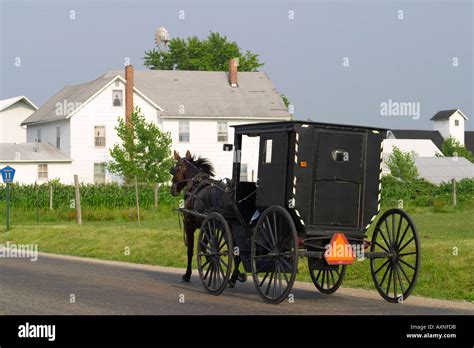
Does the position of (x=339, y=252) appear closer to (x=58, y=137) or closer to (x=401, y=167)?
(x=58, y=137)

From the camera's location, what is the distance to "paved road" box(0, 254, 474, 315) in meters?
13.5

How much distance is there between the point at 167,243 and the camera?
26.6 metres

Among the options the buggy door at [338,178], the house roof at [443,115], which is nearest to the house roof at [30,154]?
the buggy door at [338,178]

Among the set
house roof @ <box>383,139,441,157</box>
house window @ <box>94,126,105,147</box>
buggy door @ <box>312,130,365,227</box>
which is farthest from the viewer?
house roof @ <box>383,139,441,157</box>

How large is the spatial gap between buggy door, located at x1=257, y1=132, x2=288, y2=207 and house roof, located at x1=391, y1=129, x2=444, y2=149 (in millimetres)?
118211

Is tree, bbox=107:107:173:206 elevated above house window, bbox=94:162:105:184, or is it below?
above

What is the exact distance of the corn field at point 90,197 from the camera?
51188 mm

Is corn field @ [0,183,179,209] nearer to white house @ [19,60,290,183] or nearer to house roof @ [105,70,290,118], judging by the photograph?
white house @ [19,60,290,183]

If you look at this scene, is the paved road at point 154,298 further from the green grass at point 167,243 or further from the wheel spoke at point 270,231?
the green grass at point 167,243

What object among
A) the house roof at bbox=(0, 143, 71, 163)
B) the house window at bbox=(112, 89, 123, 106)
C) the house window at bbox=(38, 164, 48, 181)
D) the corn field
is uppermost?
the house window at bbox=(112, 89, 123, 106)

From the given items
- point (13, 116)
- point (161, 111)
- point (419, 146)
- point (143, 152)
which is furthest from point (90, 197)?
point (419, 146)

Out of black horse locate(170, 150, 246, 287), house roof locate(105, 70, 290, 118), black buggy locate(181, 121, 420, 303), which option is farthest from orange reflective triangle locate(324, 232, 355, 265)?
house roof locate(105, 70, 290, 118)
